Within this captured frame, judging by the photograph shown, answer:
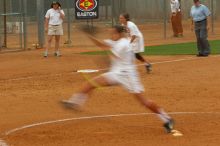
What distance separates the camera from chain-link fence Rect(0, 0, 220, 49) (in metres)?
29.3

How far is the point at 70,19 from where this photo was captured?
37.0 meters

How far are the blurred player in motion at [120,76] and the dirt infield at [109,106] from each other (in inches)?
16.0

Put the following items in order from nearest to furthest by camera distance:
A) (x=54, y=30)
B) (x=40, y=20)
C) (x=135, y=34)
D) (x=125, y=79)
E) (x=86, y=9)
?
(x=125, y=79) < (x=135, y=34) < (x=54, y=30) < (x=40, y=20) < (x=86, y=9)

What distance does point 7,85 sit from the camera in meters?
16.8

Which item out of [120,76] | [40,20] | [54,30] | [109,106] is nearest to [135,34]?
[109,106]

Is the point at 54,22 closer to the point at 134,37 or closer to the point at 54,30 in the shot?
the point at 54,30

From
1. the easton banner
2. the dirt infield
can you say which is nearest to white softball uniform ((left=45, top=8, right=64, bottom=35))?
the dirt infield

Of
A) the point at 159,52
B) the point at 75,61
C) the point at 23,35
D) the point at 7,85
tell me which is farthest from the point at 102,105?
the point at 23,35

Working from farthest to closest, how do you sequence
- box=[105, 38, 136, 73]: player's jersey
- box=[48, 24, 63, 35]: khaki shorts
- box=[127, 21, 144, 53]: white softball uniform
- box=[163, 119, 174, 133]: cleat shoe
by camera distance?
box=[48, 24, 63, 35]: khaki shorts
box=[127, 21, 144, 53]: white softball uniform
box=[105, 38, 136, 73]: player's jersey
box=[163, 119, 174, 133]: cleat shoe

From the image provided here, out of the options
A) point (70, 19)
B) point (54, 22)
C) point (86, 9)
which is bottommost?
point (70, 19)

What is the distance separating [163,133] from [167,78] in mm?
6948

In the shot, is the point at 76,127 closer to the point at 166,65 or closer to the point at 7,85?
the point at 7,85

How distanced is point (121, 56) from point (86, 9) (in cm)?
2006

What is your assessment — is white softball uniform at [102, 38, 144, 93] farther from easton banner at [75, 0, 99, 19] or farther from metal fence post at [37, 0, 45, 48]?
easton banner at [75, 0, 99, 19]
